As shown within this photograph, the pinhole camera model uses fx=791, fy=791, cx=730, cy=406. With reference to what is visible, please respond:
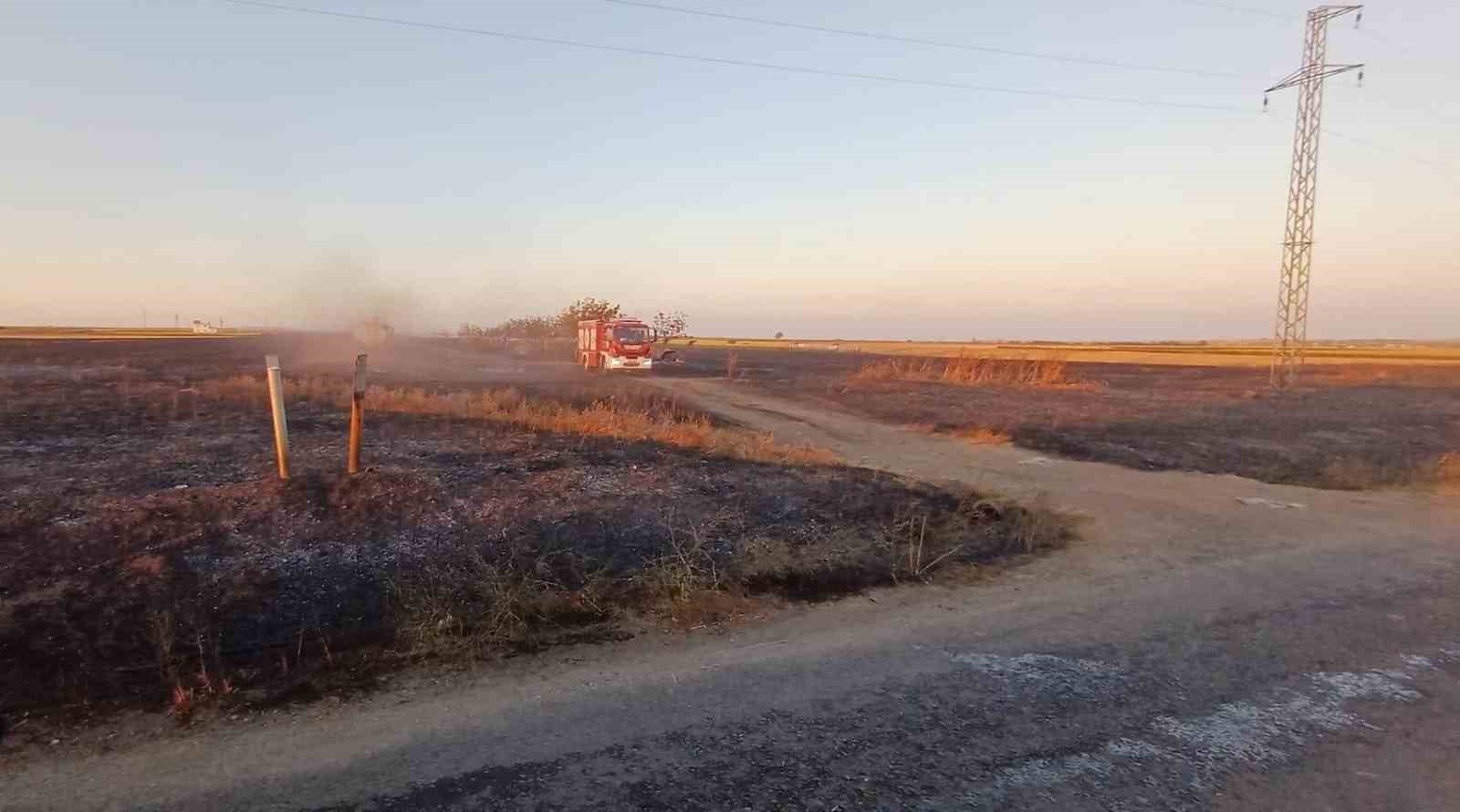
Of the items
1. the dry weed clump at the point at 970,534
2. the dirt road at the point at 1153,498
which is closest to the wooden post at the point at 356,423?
the dry weed clump at the point at 970,534

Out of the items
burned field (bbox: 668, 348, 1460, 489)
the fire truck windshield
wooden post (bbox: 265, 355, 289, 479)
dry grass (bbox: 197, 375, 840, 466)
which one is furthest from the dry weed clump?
the fire truck windshield

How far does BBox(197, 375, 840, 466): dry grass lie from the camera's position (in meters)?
12.9

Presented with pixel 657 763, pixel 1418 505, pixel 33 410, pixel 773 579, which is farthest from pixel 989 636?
pixel 33 410

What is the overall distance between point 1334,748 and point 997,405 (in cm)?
2048

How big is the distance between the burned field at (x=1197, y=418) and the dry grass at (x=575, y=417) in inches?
233

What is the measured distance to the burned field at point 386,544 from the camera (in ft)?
17.3

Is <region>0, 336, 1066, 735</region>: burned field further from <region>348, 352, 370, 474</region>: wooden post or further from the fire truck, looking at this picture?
the fire truck

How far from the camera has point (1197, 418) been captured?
2120 cm

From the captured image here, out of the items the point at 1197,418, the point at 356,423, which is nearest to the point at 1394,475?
the point at 1197,418

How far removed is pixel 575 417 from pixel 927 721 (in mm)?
11269

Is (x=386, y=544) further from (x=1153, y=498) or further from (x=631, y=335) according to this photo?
(x=631, y=335)

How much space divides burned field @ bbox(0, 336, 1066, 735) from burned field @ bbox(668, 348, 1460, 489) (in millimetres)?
7263

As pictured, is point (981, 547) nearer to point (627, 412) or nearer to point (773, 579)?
point (773, 579)

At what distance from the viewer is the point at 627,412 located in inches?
677
